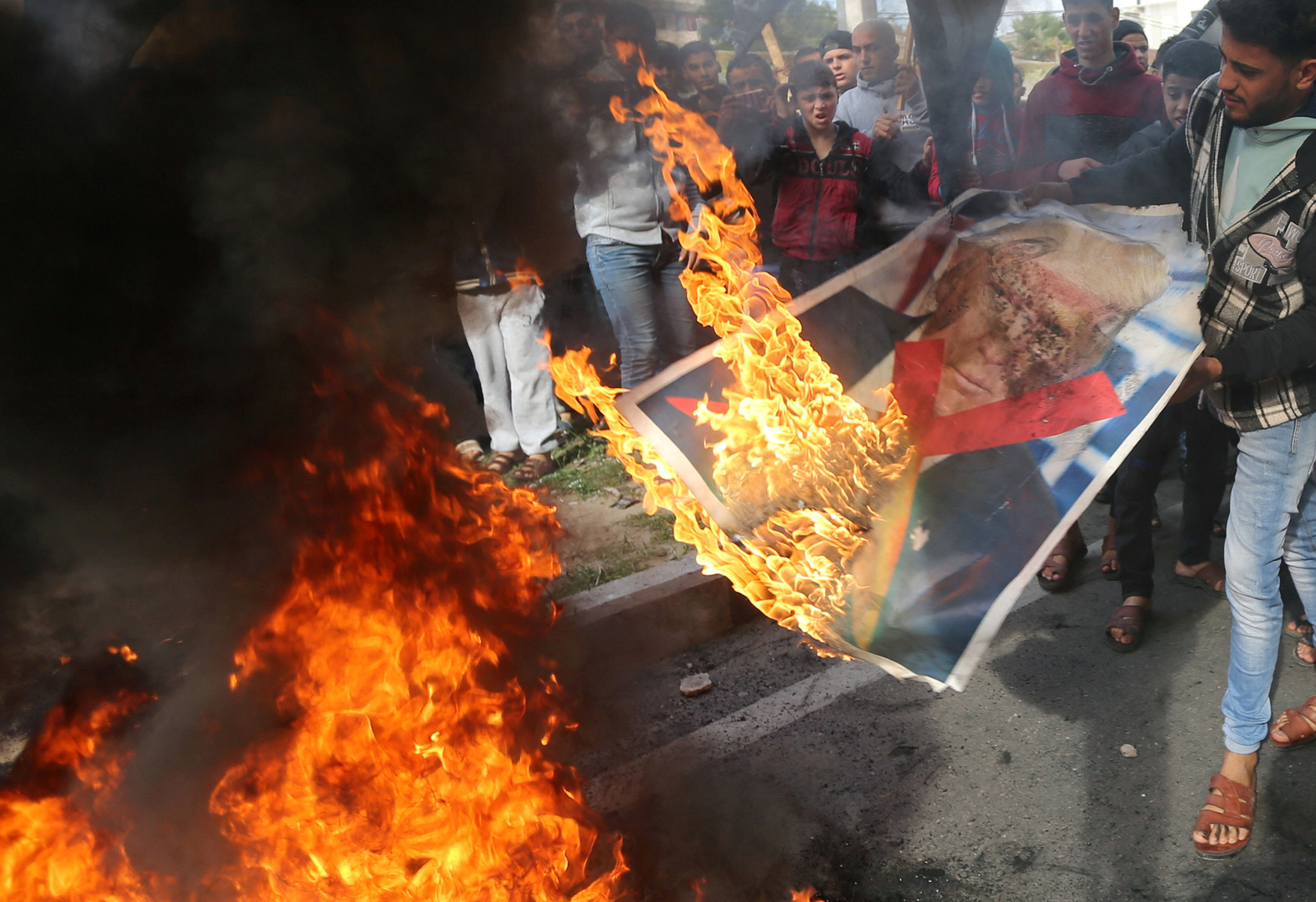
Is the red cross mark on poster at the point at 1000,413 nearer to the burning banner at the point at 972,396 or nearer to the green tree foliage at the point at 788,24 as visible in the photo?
the burning banner at the point at 972,396

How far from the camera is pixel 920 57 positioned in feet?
13.0

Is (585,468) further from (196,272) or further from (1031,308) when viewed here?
(1031,308)

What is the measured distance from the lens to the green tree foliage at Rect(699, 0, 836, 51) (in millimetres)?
2971

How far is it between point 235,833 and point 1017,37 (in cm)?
475

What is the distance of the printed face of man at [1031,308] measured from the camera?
6.47 feet

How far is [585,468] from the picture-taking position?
5.98 m

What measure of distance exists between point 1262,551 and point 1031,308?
4.69 ft

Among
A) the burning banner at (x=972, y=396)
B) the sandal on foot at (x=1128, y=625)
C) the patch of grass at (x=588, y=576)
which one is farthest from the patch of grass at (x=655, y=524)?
the burning banner at (x=972, y=396)

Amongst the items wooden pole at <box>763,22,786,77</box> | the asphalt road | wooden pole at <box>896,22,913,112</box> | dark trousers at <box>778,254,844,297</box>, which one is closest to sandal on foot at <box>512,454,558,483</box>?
dark trousers at <box>778,254,844,297</box>

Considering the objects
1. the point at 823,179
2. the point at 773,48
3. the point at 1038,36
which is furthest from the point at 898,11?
the point at 1038,36

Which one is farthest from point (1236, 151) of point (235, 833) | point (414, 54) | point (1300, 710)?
point (235, 833)

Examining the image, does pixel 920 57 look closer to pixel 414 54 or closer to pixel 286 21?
pixel 414 54

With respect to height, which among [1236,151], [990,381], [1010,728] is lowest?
[1010,728]

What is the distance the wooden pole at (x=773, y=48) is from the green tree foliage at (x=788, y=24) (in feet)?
0.05
